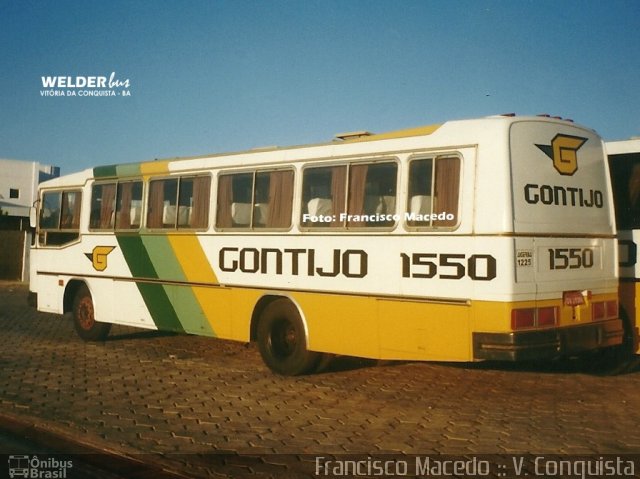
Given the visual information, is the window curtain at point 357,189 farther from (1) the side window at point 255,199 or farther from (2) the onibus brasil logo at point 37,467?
(2) the onibus brasil logo at point 37,467

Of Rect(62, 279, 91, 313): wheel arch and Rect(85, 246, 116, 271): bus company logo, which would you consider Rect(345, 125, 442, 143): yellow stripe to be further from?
Rect(62, 279, 91, 313): wheel arch

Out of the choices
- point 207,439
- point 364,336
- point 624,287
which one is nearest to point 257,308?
point 364,336

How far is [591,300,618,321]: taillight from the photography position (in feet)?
26.6

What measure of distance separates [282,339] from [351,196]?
233 cm

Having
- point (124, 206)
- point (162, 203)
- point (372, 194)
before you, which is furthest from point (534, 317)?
point (124, 206)

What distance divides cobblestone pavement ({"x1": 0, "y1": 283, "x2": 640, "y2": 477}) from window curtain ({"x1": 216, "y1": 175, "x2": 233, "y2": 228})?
7.03 feet

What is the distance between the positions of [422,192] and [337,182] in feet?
4.39

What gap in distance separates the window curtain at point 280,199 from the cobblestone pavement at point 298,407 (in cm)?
214

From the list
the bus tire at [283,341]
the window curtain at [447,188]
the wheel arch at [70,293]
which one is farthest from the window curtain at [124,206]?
the window curtain at [447,188]

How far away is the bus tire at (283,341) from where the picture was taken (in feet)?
30.5

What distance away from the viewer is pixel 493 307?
7.18 m

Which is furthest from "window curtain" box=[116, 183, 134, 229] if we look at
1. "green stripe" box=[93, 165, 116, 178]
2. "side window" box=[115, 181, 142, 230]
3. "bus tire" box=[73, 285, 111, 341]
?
"bus tire" box=[73, 285, 111, 341]

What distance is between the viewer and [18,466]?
5.67m

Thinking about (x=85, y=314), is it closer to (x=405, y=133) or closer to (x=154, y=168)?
(x=154, y=168)
